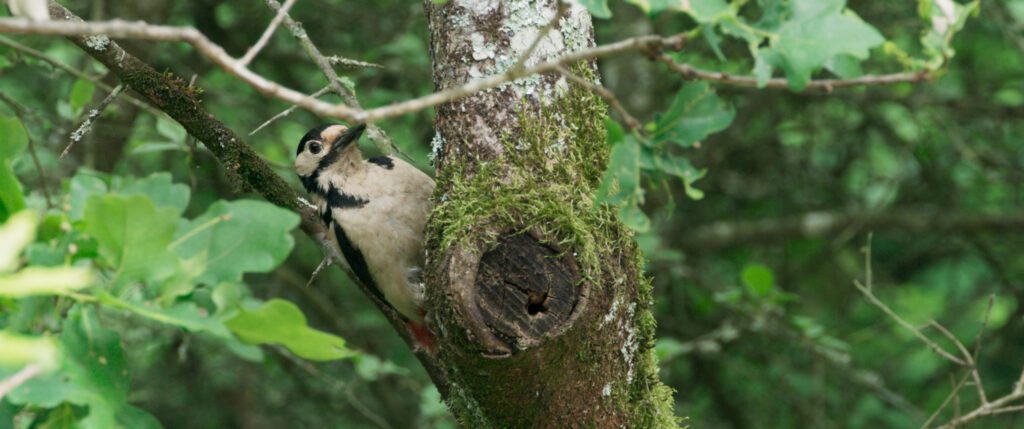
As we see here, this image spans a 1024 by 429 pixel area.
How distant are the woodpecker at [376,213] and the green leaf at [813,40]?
184 centimetres

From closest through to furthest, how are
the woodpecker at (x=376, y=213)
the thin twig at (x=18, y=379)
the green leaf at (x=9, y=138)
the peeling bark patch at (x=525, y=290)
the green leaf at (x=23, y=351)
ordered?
the green leaf at (x=23, y=351) → the thin twig at (x=18, y=379) → the green leaf at (x=9, y=138) → the peeling bark patch at (x=525, y=290) → the woodpecker at (x=376, y=213)

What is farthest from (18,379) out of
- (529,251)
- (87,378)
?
(529,251)

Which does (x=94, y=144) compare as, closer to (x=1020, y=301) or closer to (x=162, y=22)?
(x=162, y=22)

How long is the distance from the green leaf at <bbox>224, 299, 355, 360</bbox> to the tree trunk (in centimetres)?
66

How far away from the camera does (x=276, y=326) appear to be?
1717 millimetres

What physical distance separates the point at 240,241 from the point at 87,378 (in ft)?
0.97

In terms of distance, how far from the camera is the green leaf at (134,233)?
5.38ft

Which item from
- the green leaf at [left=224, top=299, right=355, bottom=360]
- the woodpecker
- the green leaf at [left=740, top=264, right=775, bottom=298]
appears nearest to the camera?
the green leaf at [left=224, top=299, right=355, bottom=360]

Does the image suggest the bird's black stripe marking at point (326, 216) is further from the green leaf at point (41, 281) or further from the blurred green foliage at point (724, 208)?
the green leaf at point (41, 281)

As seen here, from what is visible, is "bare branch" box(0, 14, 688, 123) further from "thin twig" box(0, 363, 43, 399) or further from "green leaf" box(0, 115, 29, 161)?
"thin twig" box(0, 363, 43, 399)

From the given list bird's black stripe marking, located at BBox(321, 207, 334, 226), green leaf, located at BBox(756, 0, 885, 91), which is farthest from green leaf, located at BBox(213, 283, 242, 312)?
bird's black stripe marking, located at BBox(321, 207, 334, 226)

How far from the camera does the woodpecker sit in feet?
11.9

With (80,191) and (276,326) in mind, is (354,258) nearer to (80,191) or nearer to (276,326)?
(80,191)

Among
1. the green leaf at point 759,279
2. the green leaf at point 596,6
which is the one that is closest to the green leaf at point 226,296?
the green leaf at point 596,6
